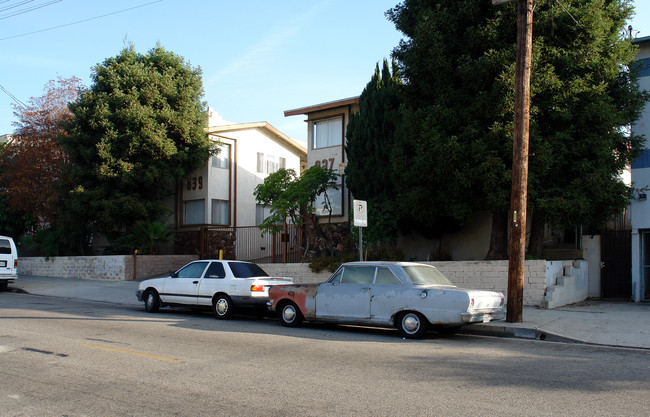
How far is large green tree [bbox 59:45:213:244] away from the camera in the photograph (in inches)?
958

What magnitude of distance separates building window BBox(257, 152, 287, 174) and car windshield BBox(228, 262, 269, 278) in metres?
15.3

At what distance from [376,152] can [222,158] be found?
427 inches

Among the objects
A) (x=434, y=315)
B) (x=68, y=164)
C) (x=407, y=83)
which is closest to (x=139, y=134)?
(x=68, y=164)

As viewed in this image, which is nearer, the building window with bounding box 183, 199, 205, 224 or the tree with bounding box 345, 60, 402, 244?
the tree with bounding box 345, 60, 402, 244

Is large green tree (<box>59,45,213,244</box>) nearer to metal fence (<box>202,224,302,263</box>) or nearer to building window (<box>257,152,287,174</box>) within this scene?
metal fence (<box>202,224,302,263</box>)

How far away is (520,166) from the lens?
11945mm

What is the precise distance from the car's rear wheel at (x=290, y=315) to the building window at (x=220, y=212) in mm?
15751

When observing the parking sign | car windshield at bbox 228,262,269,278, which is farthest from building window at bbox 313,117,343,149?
car windshield at bbox 228,262,269,278

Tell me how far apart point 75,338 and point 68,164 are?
57.8 ft

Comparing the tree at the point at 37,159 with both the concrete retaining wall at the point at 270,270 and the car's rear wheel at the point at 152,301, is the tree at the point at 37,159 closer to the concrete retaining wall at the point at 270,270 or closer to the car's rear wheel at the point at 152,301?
the concrete retaining wall at the point at 270,270

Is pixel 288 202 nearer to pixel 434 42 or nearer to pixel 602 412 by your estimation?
pixel 434 42

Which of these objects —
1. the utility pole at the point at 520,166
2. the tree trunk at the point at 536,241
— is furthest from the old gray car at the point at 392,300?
the tree trunk at the point at 536,241

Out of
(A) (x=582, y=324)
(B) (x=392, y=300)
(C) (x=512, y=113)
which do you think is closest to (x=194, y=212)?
(C) (x=512, y=113)

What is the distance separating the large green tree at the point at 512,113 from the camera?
50.1 ft
